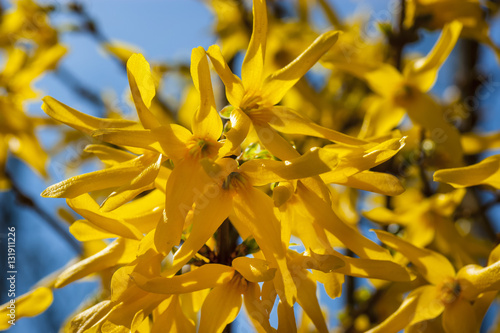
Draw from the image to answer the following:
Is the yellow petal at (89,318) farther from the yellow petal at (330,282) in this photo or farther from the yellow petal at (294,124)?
the yellow petal at (294,124)

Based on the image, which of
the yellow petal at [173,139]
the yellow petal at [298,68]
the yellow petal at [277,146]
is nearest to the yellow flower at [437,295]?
the yellow petal at [277,146]

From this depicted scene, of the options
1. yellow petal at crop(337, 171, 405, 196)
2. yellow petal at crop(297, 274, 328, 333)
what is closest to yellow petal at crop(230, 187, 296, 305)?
yellow petal at crop(297, 274, 328, 333)

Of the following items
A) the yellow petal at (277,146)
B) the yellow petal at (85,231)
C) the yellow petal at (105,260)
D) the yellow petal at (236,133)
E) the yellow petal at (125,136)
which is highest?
the yellow petal at (125,136)

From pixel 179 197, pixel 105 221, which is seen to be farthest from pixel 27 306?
pixel 179 197

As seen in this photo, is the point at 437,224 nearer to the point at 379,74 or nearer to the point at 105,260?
the point at 379,74

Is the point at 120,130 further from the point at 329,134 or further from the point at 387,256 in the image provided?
the point at 387,256

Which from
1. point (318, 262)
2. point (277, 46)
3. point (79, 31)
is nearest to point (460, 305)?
point (318, 262)

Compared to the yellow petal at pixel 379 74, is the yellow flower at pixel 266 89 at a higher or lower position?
higher
